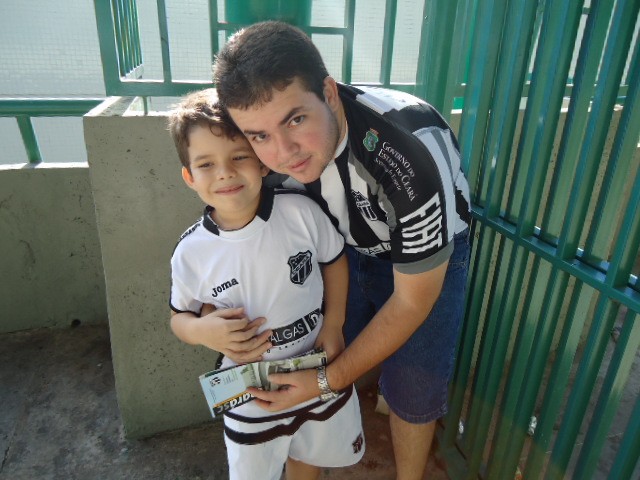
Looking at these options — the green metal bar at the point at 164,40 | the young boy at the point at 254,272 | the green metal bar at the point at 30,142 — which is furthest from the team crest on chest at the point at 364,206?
the green metal bar at the point at 30,142

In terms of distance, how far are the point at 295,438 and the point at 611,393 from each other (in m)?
1.14

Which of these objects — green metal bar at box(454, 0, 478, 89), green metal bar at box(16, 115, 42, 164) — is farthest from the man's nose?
green metal bar at box(16, 115, 42, 164)

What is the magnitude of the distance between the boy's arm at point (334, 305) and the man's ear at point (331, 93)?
1.93ft

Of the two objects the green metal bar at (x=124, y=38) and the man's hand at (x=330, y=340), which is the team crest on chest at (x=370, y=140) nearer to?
the man's hand at (x=330, y=340)

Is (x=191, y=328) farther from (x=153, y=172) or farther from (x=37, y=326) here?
(x=37, y=326)

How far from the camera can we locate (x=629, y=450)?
145cm

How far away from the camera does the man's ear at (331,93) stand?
1513mm

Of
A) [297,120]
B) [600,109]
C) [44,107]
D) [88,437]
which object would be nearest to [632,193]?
[600,109]

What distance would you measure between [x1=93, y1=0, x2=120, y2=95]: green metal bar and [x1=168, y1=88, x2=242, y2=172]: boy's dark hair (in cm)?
81

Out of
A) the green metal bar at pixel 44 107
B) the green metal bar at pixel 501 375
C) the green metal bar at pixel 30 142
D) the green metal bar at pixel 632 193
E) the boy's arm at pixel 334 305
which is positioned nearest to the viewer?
the green metal bar at pixel 632 193

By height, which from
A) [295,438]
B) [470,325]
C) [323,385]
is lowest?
[295,438]

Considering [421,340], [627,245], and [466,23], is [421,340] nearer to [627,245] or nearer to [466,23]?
[627,245]

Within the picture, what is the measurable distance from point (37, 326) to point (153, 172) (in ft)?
7.56

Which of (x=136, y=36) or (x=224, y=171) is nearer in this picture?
(x=224, y=171)
